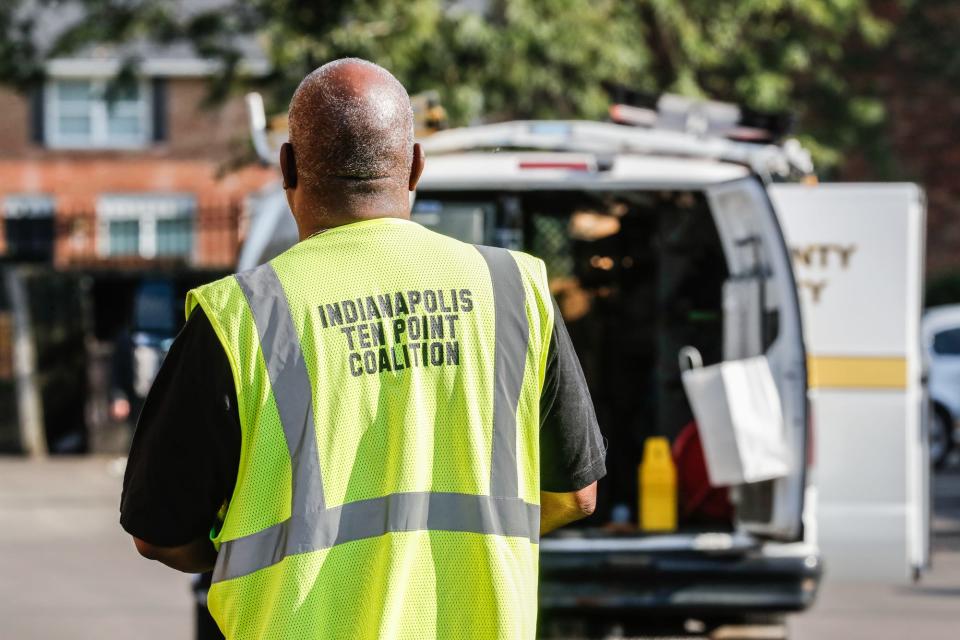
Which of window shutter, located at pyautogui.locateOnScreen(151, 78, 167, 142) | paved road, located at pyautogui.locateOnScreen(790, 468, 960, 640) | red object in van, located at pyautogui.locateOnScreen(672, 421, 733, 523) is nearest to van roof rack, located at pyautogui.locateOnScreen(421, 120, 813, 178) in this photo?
red object in van, located at pyautogui.locateOnScreen(672, 421, 733, 523)

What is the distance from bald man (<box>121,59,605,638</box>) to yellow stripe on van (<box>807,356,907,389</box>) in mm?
3829

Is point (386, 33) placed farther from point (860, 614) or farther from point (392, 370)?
point (392, 370)

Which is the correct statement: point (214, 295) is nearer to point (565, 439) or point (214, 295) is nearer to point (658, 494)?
point (565, 439)

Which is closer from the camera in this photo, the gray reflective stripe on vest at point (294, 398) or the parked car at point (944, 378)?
the gray reflective stripe on vest at point (294, 398)

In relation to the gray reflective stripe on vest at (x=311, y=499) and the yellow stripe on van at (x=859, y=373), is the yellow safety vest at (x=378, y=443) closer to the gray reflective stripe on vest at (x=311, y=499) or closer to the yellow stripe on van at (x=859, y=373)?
the gray reflective stripe on vest at (x=311, y=499)

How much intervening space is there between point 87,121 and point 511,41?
1592 cm

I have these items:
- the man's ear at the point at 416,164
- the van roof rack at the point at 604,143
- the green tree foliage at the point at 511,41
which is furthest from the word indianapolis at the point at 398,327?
the green tree foliage at the point at 511,41

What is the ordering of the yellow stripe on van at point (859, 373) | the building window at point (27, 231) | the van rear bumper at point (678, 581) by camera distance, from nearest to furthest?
the van rear bumper at point (678, 581) < the yellow stripe on van at point (859, 373) < the building window at point (27, 231)

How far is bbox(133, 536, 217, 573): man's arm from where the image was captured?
90.8 inches

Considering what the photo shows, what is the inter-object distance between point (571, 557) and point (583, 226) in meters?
2.41

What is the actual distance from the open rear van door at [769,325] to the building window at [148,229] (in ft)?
68.3

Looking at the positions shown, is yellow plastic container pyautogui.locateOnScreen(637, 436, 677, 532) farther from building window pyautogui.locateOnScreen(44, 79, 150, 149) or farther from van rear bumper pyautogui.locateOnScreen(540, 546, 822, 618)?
building window pyautogui.locateOnScreen(44, 79, 150, 149)

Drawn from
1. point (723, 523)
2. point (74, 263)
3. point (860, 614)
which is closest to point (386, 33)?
point (74, 263)

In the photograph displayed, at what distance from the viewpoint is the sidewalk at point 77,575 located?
25.9ft
